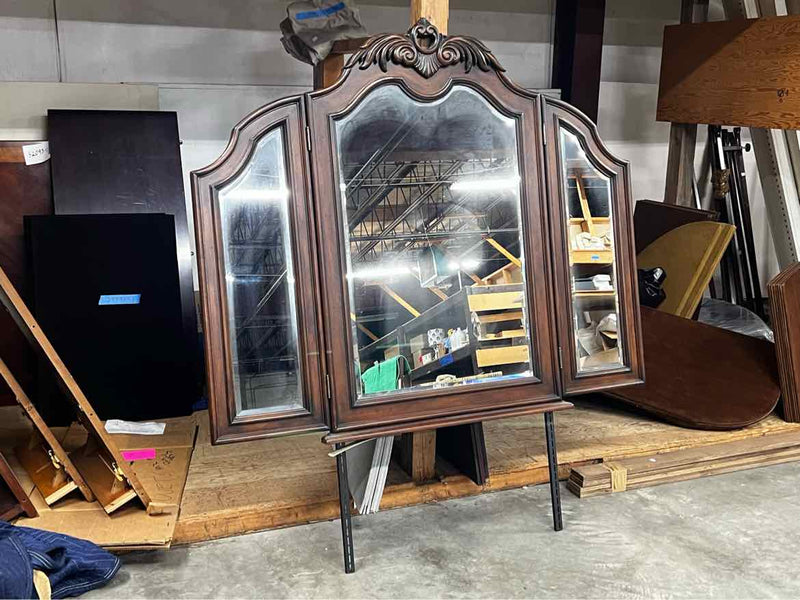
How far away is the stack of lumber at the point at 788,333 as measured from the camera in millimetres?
3195

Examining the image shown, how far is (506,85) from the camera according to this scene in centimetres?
238

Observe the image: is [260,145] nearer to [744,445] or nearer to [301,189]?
[301,189]

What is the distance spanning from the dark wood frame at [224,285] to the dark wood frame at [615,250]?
30.4 inches

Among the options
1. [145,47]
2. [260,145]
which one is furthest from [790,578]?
[145,47]

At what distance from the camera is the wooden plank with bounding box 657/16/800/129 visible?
351 cm

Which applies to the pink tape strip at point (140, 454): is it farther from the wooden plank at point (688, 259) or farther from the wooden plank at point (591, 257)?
the wooden plank at point (688, 259)

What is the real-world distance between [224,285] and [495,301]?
832mm

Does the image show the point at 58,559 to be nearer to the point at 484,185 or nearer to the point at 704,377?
the point at 484,185

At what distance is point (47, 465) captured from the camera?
2768 millimetres

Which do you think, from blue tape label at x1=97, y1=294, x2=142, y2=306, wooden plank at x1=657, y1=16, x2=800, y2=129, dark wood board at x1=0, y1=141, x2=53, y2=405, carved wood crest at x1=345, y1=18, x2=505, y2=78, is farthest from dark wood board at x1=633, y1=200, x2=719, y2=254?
dark wood board at x1=0, y1=141, x2=53, y2=405

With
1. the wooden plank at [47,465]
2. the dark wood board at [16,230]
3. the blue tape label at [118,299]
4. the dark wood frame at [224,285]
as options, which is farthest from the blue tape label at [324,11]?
→ the wooden plank at [47,465]

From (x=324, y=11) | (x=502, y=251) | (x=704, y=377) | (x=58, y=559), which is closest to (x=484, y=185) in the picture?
(x=502, y=251)

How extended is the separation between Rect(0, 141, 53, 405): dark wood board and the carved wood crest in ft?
7.26

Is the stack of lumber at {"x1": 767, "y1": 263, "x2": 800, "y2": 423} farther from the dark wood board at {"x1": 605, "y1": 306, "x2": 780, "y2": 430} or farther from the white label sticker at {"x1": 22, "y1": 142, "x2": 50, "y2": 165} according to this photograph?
the white label sticker at {"x1": 22, "y1": 142, "x2": 50, "y2": 165}
